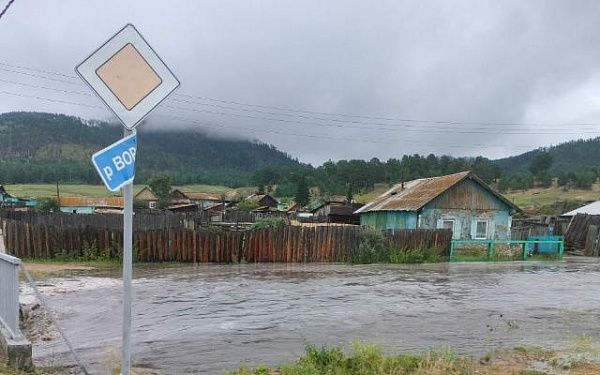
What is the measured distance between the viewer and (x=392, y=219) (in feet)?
111

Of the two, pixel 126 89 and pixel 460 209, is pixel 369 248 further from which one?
pixel 126 89

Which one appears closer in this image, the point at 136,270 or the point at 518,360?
the point at 518,360

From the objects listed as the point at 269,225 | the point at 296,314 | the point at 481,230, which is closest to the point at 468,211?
the point at 481,230

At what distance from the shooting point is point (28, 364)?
6051 mm

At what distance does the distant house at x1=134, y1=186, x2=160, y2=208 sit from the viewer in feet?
311

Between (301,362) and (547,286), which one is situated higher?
(301,362)

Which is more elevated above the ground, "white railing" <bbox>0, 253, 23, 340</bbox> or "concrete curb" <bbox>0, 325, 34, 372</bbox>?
"white railing" <bbox>0, 253, 23, 340</bbox>

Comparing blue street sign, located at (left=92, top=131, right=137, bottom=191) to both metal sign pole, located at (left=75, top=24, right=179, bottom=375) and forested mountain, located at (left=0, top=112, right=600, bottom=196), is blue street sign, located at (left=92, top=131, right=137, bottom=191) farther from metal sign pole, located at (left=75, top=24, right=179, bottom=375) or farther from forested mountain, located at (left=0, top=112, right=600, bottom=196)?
forested mountain, located at (left=0, top=112, right=600, bottom=196)

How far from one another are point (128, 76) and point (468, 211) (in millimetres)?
29869

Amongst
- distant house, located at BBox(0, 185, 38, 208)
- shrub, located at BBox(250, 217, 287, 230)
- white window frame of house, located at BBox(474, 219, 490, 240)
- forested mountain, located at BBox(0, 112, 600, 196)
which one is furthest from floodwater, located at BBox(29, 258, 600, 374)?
forested mountain, located at BBox(0, 112, 600, 196)

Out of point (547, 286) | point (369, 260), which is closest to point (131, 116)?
point (547, 286)

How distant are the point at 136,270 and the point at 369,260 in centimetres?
996

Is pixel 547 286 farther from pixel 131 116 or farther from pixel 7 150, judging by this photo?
pixel 7 150

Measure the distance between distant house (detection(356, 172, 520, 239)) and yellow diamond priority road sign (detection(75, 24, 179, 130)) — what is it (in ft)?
88.8
